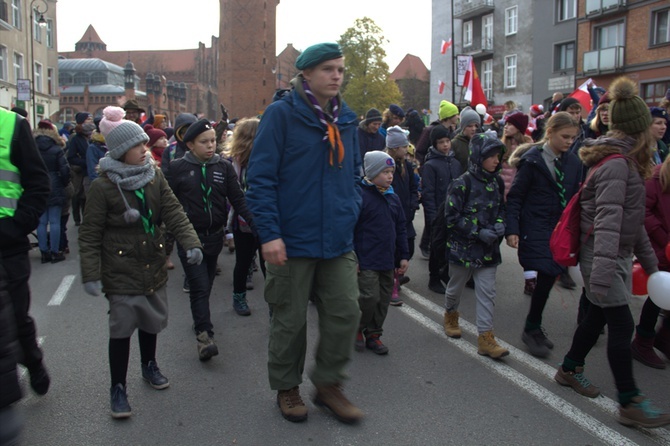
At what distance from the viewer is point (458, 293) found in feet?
17.0

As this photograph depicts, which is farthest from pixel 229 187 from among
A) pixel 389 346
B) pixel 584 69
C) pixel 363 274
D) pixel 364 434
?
pixel 584 69

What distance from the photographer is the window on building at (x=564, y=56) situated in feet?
113

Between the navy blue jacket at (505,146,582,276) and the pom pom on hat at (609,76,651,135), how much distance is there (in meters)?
1.06

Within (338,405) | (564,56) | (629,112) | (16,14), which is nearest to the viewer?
(338,405)

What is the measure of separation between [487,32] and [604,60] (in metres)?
13.2

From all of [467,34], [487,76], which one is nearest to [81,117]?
[487,76]

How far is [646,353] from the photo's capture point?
4723mm

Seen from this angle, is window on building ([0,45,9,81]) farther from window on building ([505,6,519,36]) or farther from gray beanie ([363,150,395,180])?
gray beanie ([363,150,395,180])

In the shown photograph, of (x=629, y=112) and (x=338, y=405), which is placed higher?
(x=629, y=112)

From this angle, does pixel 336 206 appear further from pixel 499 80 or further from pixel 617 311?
pixel 499 80

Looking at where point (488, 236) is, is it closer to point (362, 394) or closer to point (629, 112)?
point (629, 112)

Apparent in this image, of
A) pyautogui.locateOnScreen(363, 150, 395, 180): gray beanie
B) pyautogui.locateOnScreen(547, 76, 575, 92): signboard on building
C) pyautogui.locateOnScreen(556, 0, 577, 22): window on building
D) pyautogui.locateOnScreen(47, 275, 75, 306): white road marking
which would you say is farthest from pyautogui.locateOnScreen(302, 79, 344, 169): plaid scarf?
pyautogui.locateOnScreen(556, 0, 577, 22): window on building

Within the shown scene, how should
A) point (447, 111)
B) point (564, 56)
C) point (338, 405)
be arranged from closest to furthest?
1. point (338, 405)
2. point (447, 111)
3. point (564, 56)

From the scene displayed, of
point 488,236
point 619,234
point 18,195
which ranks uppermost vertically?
point 18,195
